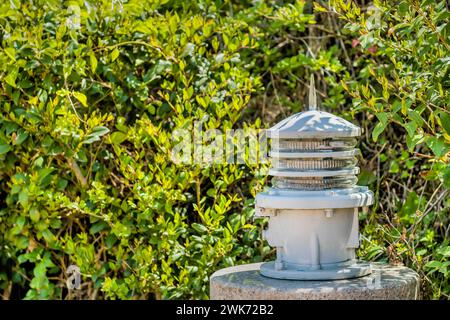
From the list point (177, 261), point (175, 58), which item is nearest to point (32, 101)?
point (175, 58)

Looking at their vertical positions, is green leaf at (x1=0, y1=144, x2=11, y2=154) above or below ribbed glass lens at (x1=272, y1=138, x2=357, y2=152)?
below

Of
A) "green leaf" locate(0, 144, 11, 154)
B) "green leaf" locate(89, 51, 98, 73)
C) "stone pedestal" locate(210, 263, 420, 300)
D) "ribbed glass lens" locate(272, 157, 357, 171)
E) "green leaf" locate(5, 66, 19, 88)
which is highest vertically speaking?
"green leaf" locate(89, 51, 98, 73)

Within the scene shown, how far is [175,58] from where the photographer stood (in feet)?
13.6

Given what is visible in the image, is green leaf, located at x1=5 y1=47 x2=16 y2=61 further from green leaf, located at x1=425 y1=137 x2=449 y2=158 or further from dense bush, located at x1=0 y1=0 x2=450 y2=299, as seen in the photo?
green leaf, located at x1=425 y1=137 x2=449 y2=158

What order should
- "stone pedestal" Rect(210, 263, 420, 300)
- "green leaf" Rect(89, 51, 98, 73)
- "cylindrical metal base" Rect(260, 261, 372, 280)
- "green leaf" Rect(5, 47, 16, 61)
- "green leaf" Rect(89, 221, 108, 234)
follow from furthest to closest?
"green leaf" Rect(89, 221, 108, 234), "green leaf" Rect(89, 51, 98, 73), "green leaf" Rect(5, 47, 16, 61), "cylindrical metal base" Rect(260, 261, 372, 280), "stone pedestal" Rect(210, 263, 420, 300)

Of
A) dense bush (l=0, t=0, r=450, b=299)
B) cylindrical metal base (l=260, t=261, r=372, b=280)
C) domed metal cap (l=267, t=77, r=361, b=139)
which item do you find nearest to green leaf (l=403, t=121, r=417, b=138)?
domed metal cap (l=267, t=77, r=361, b=139)

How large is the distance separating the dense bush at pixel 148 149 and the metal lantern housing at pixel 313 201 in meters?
0.67

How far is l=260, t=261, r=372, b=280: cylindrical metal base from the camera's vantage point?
3.00 meters

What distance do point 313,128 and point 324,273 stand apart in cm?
50

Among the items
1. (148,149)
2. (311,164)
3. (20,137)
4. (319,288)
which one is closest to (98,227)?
(148,149)

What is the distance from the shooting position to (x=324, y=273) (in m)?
3.00

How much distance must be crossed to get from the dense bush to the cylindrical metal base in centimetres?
62

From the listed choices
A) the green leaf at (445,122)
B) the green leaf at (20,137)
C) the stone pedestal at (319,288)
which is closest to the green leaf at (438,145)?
the green leaf at (445,122)
